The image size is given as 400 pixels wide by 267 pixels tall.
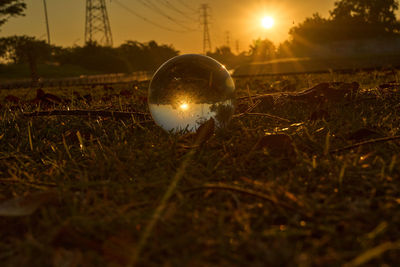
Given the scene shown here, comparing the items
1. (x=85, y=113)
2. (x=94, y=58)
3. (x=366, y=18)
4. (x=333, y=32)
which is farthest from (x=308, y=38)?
(x=85, y=113)

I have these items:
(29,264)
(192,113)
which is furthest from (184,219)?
(192,113)

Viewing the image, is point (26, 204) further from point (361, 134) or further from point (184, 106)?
point (361, 134)

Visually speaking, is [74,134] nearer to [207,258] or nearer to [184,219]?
[184,219]

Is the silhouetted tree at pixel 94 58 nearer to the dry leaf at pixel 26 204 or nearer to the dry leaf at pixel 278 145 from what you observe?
the dry leaf at pixel 278 145

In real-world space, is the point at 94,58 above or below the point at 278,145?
above

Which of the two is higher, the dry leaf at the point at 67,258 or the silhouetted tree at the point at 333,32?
the silhouetted tree at the point at 333,32

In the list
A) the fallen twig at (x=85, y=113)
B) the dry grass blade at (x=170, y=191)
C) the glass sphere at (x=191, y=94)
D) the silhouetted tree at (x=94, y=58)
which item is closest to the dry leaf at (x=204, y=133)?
the dry grass blade at (x=170, y=191)

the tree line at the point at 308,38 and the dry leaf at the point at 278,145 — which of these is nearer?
the dry leaf at the point at 278,145

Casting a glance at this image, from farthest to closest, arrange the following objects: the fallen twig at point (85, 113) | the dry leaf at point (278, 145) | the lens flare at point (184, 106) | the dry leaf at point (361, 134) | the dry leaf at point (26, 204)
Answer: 1. the fallen twig at point (85, 113)
2. the lens flare at point (184, 106)
3. the dry leaf at point (361, 134)
4. the dry leaf at point (278, 145)
5. the dry leaf at point (26, 204)
